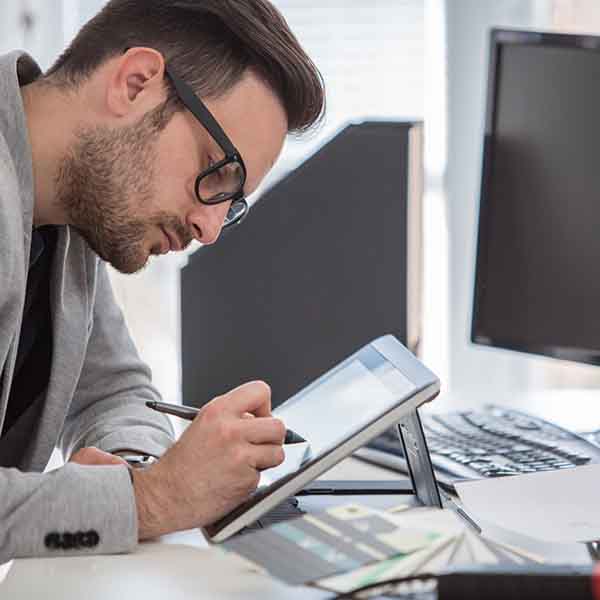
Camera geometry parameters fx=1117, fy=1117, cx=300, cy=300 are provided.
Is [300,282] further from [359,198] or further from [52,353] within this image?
[52,353]

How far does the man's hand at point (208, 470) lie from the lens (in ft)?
3.06

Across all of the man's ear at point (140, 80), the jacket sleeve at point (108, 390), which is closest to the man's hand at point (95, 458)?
the jacket sleeve at point (108, 390)

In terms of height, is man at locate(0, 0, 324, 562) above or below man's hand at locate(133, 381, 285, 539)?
above

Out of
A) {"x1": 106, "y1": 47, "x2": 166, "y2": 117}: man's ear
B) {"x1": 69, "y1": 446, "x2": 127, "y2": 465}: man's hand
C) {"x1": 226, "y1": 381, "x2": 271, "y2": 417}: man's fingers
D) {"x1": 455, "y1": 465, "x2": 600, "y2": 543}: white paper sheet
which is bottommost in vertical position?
{"x1": 455, "y1": 465, "x2": 600, "y2": 543}: white paper sheet

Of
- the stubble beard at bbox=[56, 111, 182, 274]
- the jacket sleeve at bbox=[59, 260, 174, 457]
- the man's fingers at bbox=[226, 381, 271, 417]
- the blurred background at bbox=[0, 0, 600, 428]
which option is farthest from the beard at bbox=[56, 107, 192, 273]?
the blurred background at bbox=[0, 0, 600, 428]

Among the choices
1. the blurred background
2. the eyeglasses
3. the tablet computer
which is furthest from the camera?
the blurred background

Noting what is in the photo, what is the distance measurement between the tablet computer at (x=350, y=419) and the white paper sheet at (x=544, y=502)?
0.05 m

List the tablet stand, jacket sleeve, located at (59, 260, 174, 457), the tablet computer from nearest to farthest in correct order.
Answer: the tablet computer, the tablet stand, jacket sleeve, located at (59, 260, 174, 457)

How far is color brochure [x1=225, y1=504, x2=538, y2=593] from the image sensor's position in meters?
0.73

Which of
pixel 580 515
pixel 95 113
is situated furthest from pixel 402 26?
pixel 580 515

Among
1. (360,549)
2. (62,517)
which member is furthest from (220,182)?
(360,549)

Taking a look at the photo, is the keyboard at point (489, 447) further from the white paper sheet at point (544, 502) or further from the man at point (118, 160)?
the man at point (118, 160)

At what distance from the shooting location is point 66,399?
1298mm

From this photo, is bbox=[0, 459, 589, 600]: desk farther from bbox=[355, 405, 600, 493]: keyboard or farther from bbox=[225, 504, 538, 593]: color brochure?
bbox=[355, 405, 600, 493]: keyboard
